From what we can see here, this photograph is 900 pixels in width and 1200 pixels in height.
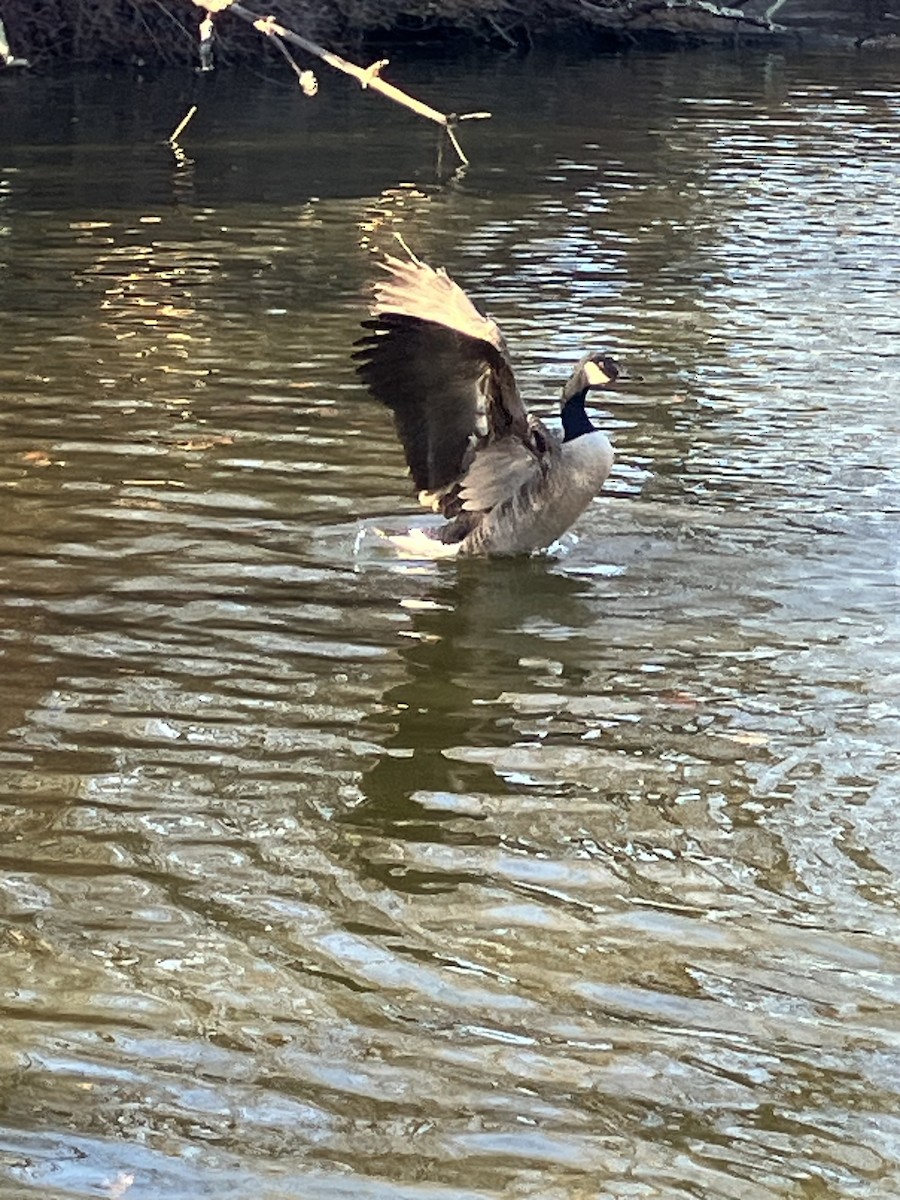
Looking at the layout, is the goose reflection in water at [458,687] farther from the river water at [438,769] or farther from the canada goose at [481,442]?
the canada goose at [481,442]

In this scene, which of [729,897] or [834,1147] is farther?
[729,897]

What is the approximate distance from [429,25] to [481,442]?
2870cm

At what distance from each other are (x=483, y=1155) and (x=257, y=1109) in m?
0.52

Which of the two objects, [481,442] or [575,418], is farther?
[575,418]

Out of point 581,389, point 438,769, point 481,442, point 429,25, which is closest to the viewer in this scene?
point 438,769

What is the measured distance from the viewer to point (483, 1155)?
423cm

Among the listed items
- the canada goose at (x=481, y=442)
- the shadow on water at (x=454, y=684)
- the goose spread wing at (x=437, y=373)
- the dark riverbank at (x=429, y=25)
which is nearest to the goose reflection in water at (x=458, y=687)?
the shadow on water at (x=454, y=684)

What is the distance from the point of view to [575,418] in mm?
9156

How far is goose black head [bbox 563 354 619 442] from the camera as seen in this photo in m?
9.12

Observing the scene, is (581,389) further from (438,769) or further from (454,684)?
(438,769)

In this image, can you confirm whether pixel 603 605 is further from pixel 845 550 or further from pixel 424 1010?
pixel 424 1010

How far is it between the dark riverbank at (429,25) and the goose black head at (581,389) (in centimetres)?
2137

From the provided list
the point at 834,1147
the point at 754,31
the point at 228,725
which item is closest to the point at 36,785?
the point at 228,725

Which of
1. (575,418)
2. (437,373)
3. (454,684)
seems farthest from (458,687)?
(575,418)
